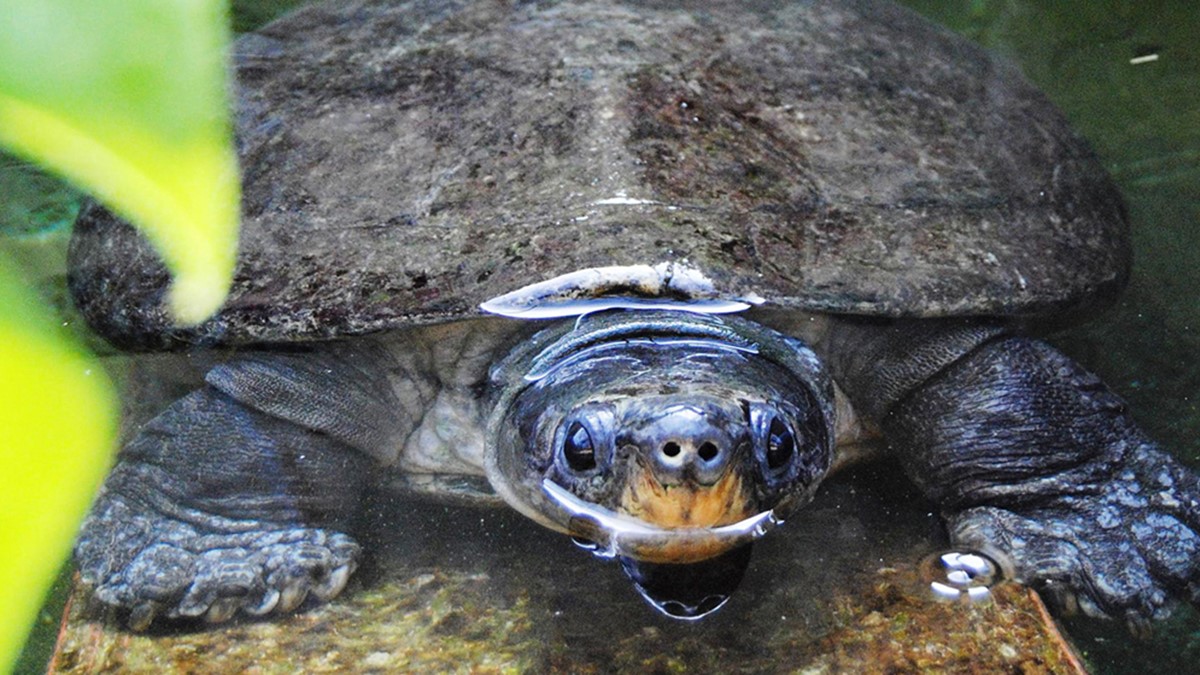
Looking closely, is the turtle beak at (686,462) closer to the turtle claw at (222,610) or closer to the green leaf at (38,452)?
the turtle claw at (222,610)

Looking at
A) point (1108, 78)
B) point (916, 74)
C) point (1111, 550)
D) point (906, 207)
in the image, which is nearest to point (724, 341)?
point (906, 207)

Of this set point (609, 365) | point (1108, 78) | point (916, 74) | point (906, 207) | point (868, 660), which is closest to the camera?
point (868, 660)

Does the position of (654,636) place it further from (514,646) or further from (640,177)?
(640,177)

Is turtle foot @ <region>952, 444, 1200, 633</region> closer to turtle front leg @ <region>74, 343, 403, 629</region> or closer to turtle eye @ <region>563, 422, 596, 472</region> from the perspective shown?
turtle eye @ <region>563, 422, 596, 472</region>

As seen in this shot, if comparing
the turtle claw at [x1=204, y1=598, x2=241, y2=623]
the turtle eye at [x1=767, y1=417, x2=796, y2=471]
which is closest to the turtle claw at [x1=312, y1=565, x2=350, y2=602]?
the turtle claw at [x1=204, y1=598, x2=241, y2=623]

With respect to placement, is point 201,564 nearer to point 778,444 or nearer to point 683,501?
point 683,501

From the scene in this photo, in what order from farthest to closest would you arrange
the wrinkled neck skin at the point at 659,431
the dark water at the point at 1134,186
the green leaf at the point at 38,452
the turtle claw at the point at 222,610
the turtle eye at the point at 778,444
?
the dark water at the point at 1134,186
the turtle claw at the point at 222,610
the turtle eye at the point at 778,444
the wrinkled neck skin at the point at 659,431
the green leaf at the point at 38,452

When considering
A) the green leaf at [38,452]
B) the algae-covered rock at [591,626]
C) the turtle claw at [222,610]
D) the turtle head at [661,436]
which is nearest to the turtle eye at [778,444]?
the turtle head at [661,436]

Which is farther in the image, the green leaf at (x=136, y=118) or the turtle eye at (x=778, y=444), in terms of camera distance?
the turtle eye at (x=778, y=444)
